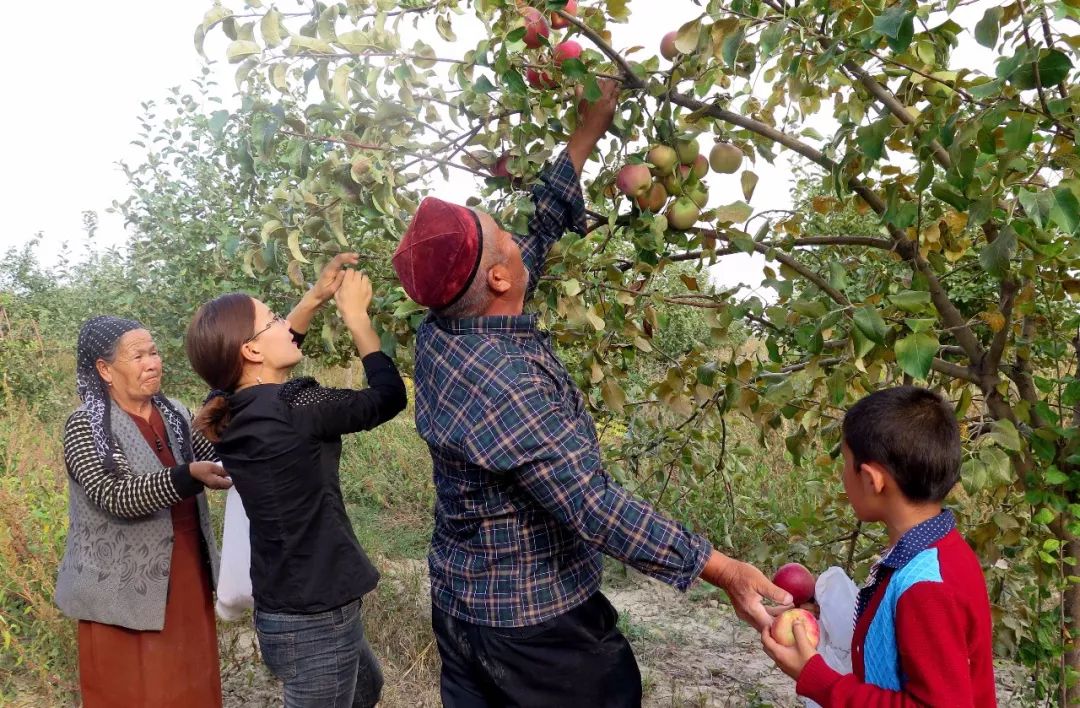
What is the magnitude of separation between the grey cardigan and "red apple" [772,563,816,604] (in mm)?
1558

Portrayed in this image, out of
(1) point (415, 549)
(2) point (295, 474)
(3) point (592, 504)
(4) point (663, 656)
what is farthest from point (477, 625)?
(1) point (415, 549)

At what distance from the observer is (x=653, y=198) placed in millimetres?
1671

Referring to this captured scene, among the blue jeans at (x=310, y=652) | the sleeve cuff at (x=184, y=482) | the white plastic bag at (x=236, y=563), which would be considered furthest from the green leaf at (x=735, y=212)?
the sleeve cuff at (x=184, y=482)

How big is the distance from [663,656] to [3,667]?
109 inches

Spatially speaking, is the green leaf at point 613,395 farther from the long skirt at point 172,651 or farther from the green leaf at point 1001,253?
the long skirt at point 172,651

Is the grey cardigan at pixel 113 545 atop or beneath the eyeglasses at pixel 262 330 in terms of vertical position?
beneath

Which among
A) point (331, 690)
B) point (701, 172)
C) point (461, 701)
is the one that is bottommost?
point (331, 690)

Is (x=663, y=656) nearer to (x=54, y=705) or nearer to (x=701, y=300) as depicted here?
(x=701, y=300)

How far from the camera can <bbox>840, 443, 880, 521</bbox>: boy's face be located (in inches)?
52.9

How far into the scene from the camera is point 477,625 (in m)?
1.49

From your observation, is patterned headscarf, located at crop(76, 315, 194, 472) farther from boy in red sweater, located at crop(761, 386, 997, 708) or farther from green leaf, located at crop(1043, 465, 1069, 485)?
green leaf, located at crop(1043, 465, 1069, 485)

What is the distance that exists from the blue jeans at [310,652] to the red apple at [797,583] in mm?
1058

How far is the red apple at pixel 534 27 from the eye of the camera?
151 cm

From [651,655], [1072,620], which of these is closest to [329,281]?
[1072,620]
